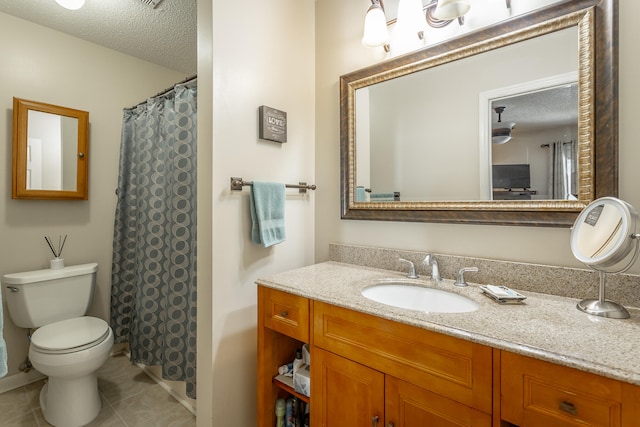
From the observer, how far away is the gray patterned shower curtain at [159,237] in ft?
5.30

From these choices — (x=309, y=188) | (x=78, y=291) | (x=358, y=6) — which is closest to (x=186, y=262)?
(x=309, y=188)

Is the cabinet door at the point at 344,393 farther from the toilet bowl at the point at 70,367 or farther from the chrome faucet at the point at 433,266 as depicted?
the toilet bowl at the point at 70,367

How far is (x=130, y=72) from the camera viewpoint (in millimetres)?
2393

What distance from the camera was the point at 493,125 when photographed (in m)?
1.17

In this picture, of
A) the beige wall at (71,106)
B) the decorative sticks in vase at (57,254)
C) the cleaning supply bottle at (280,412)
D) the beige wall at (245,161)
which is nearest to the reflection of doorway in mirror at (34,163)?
the beige wall at (71,106)

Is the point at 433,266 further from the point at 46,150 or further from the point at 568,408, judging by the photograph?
the point at 46,150

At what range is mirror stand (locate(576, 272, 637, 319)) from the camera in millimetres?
805

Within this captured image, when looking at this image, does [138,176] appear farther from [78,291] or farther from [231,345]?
[231,345]

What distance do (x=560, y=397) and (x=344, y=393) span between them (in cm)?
60

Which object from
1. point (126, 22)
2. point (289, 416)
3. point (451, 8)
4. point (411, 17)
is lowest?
point (289, 416)

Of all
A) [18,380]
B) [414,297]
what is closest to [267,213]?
[414,297]

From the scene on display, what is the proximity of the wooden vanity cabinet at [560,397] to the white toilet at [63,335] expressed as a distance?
76.5 inches

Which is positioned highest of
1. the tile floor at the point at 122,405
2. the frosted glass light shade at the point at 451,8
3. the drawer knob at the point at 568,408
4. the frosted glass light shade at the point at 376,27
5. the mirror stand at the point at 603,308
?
the frosted glass light shade at the point at 376,27

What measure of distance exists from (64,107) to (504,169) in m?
2.77
